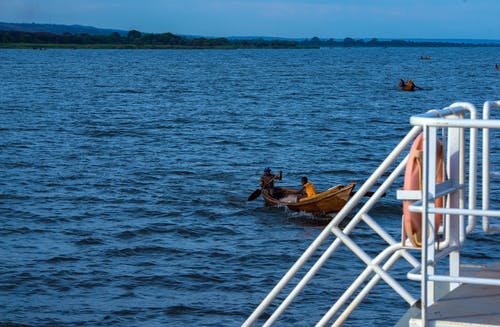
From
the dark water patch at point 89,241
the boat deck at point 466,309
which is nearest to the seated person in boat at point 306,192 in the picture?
the dark water patch at point 89,241

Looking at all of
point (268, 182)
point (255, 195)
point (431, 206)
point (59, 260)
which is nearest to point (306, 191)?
point (268, 182)

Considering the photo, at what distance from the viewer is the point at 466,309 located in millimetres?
5750

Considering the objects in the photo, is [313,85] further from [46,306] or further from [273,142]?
[46,306]

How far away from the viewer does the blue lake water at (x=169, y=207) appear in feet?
58.9

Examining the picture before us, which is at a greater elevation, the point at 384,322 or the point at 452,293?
the point at 452,293

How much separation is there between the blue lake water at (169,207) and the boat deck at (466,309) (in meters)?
10.2

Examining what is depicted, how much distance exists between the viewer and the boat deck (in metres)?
5.38

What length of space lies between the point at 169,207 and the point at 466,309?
2361 centimetres

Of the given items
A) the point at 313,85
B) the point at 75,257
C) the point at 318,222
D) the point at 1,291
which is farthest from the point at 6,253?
the point at 313,85

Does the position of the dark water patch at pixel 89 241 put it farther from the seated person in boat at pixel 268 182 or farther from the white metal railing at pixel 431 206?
the white metal railing at pixel 431 206

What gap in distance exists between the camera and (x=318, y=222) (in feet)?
85.6

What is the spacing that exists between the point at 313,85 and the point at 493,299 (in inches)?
3944

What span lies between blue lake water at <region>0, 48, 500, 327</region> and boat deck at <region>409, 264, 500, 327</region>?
33.4 feet

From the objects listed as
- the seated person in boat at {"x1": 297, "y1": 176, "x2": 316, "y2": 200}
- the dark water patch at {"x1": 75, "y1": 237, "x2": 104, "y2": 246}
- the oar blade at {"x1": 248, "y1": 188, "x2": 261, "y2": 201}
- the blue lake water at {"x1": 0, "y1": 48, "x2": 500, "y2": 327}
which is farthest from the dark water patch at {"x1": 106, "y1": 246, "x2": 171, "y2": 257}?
the oar blade at {"x1": 248, "y1": 188, "x2": 261, "y2": 201}
